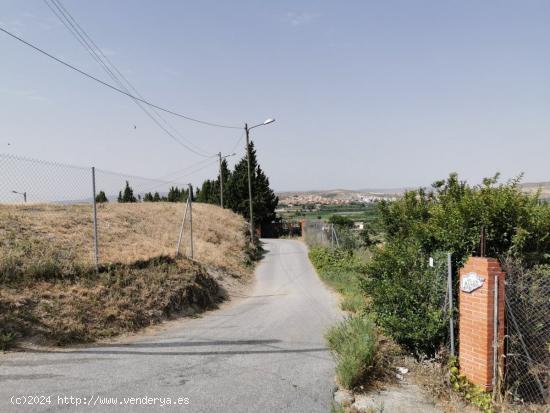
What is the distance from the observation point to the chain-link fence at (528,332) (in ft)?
21.1

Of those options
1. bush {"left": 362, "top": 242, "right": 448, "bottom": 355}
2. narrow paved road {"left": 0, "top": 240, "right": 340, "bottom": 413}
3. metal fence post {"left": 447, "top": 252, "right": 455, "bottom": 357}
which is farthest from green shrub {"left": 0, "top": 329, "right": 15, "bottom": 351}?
metal fence post {"left": 447, "top": 252, "right": 455, "bottom": 357}

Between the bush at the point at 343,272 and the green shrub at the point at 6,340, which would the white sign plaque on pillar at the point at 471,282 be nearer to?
the bush at the point at 343,272

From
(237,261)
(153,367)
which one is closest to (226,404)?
(153,367)

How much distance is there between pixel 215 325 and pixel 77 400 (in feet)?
16.2

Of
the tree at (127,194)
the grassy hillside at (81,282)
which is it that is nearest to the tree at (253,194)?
the tree at (127,194)

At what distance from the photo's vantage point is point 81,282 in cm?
924

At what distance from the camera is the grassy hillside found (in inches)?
309

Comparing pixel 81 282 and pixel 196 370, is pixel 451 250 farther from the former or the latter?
pixel 81 282

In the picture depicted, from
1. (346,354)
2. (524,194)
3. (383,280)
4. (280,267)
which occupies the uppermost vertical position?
(524,194)

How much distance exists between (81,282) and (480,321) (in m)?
7.91

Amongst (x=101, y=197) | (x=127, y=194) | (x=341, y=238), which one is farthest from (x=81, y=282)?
(x=127, y=194)

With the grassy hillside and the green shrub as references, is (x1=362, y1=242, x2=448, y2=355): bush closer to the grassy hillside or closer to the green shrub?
the grassy hillside

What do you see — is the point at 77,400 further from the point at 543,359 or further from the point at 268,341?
the point at 543,359

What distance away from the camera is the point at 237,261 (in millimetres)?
21953
